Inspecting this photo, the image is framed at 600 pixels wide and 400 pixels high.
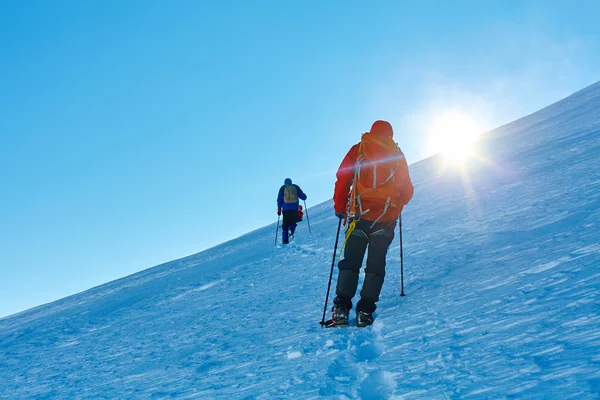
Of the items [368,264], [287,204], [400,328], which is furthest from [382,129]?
[287,204]

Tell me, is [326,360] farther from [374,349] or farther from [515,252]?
[515,252]

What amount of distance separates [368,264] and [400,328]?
2.94 feet

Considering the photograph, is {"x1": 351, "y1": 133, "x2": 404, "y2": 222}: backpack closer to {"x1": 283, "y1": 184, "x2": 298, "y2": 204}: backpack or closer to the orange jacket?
the orange jacket

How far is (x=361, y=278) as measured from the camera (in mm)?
5844

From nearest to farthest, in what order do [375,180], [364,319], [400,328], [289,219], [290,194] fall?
[400,328], [364,319], [375,180], [289,219], [290,194]

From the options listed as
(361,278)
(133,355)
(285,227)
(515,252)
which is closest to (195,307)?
(133,355)

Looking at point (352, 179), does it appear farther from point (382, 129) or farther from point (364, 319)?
point (364, 319)

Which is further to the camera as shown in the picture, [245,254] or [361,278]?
[245,254]

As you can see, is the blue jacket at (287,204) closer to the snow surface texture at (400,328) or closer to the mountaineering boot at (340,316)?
the snow surface texture at (400,328)

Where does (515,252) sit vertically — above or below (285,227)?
below

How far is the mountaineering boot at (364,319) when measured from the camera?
150 inches

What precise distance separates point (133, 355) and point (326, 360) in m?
2.40

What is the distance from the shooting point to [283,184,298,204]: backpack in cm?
1313

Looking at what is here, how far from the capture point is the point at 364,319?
150 inches
